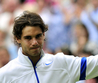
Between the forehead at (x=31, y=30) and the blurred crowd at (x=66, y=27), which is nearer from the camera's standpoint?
the forehead at (x=31, y=30)

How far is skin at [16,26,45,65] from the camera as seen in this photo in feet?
8.72

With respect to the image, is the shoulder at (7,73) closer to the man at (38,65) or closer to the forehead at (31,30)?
the man at (38,65)

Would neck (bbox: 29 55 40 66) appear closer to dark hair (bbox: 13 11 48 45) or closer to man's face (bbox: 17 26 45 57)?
man's face (bbox: 17 26 45 57)

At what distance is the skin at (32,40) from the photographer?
266cm

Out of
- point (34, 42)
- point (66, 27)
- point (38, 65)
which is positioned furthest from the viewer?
point (66, 27)

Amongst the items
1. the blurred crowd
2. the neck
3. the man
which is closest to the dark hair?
the man

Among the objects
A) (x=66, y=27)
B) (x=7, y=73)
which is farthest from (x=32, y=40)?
(x=66, y=27)

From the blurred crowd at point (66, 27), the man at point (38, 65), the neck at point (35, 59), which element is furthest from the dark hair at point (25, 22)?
the blurred crowd at point (66, 27)

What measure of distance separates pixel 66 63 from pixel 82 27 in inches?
132

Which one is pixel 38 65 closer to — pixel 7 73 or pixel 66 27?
pixel 7 73

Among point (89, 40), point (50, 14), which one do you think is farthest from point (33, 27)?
point (50, 14)

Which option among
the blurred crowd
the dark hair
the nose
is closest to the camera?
the nose

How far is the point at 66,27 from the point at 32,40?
361 cm

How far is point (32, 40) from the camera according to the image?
8.75ft
